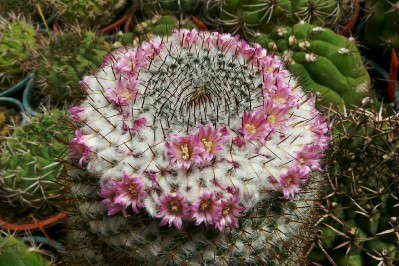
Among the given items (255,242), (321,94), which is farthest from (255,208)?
(321,94)

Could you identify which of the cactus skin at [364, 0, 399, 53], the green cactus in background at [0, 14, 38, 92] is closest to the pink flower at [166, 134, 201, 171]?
the cactus skin at [364, 0, 399, 53]

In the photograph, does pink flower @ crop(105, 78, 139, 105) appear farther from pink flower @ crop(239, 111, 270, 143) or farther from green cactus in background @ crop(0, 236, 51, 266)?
green cactus in background @ crop(0, 236, 51, 266)

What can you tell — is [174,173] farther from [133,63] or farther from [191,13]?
[191,13]

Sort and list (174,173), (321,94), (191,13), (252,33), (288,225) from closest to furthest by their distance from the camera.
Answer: (174,173) → (288,225) → (321,94) → (252,33) → (191,13)

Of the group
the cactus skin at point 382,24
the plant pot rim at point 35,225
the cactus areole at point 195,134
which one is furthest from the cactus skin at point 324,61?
the plant pot rim at point 35,225

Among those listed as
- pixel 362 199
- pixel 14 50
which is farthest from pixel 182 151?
pixel 14 50

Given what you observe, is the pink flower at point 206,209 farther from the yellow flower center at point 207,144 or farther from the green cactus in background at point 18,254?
the green cactus in background at point 18,254
